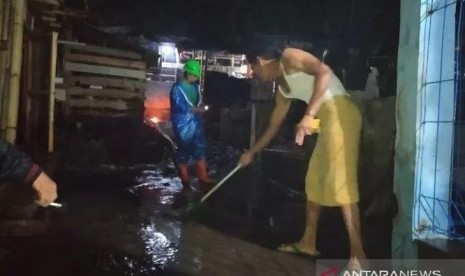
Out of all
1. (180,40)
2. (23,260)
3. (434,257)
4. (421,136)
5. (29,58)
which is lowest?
(23,260)

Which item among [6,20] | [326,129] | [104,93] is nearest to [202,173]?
[6,20]

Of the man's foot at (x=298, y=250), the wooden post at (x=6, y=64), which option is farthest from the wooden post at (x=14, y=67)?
the man's foot at (x=298, y=250)

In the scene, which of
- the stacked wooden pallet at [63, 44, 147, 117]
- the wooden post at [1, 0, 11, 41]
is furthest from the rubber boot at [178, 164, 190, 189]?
the stacked wooden pallet at [63, 44, 147, 117]

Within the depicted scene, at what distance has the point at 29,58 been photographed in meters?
9.95

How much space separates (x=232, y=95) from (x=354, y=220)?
16.4 m

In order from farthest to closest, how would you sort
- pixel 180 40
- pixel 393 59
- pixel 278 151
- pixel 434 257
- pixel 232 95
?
pixel 232 95 < pixel 180 40 < pixel 393 59 < pixel 278 151 < pixel 434 257

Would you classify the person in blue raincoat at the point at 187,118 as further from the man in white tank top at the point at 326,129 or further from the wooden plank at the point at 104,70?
the wooden plank at the point at 104,70

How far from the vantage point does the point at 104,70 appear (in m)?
15.2

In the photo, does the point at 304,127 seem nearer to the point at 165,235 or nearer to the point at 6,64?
the point at 165,235

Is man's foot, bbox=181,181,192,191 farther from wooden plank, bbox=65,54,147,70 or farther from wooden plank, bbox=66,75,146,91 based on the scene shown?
wooden plank, bbox=65,54,147,70

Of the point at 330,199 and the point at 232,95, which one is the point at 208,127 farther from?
the point at 330,199

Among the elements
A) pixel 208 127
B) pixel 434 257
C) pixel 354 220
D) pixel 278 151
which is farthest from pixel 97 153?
pixel 434 257

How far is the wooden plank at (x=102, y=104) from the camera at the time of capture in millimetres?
14570

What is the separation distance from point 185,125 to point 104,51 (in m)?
8.08
